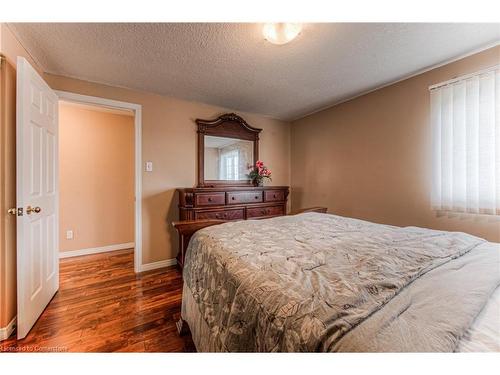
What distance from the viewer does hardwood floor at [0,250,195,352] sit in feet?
4.40

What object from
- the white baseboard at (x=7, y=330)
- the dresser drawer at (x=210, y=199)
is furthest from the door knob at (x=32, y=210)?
the dresser drawer at (x=210, y=199)

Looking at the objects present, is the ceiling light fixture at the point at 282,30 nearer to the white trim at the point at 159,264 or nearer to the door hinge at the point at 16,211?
the door hinge at the point at 16,211

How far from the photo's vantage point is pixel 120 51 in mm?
1692

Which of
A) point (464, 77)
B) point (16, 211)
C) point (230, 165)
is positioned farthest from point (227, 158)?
point (464, 77)

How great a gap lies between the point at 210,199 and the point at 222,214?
0.85ft

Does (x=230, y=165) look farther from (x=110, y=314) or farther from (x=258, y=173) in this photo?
(x=110, y=314)

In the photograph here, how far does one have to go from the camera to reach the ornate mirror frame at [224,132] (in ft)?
9.34

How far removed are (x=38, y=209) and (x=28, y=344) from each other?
0.91 metres

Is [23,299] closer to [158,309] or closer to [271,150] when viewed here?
[158,309]

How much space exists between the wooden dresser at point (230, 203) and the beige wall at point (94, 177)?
1.41 metres

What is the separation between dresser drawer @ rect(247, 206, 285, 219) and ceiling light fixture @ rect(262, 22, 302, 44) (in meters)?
1.99

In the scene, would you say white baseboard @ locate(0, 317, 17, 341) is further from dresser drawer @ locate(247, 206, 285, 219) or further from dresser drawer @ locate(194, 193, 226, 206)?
dresser drawer @ locate(247, 206, 285, 219)

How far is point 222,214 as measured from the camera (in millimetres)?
2650

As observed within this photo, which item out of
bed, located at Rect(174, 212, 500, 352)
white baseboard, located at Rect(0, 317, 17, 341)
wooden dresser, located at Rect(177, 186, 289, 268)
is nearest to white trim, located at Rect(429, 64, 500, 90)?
bed, located at Rect(174, 212, 500, 352)
